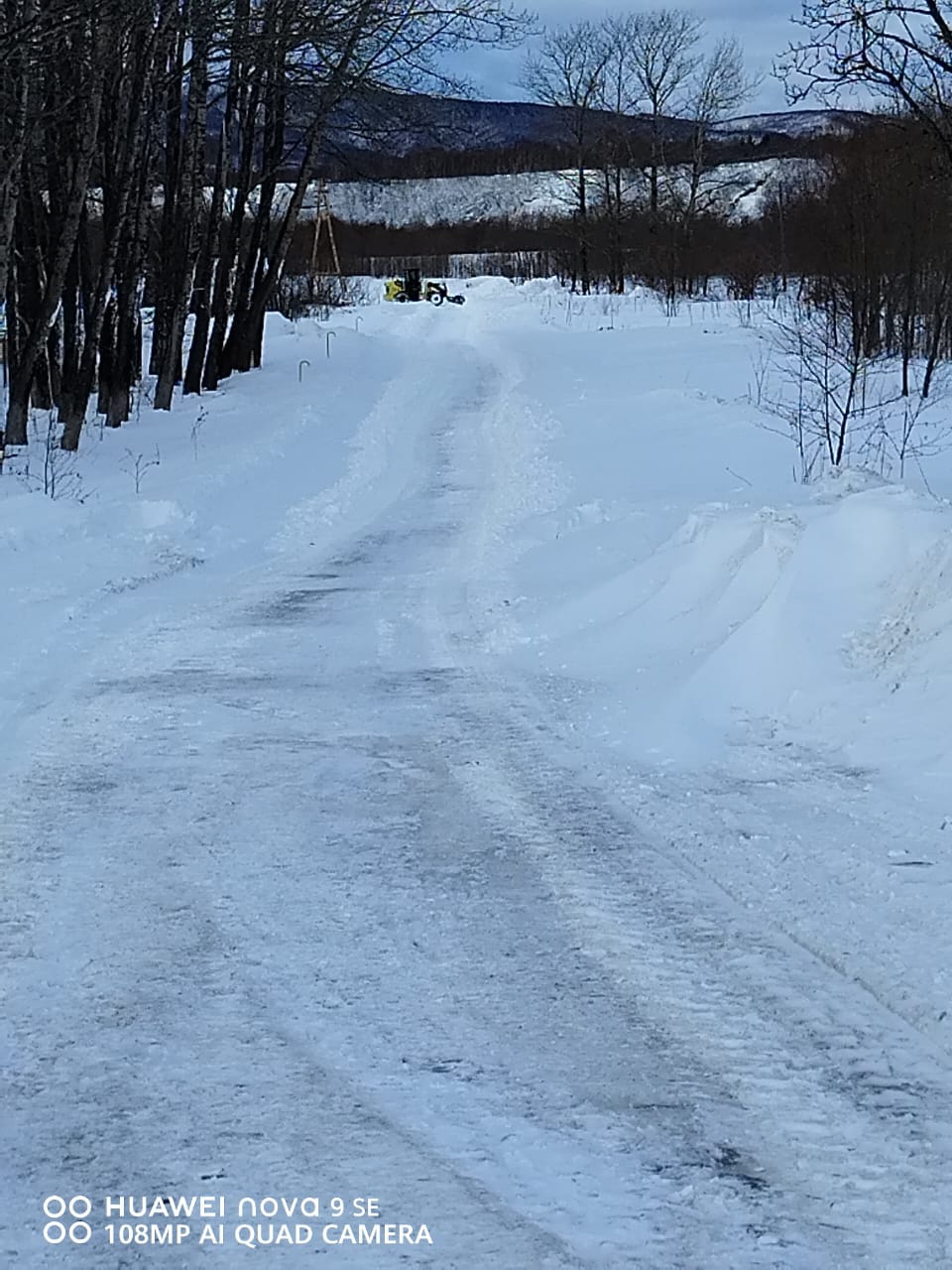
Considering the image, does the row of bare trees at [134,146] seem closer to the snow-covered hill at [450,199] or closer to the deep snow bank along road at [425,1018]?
the deep snow bank along road at [425,1018]

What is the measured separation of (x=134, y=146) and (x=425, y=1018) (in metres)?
14.6

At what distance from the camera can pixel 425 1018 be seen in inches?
148

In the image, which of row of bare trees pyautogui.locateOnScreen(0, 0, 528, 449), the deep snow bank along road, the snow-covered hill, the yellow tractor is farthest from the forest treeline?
the snow-covered hill

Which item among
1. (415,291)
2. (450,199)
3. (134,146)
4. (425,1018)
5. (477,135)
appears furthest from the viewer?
(450,199)

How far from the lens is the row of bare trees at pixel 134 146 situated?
1316cm

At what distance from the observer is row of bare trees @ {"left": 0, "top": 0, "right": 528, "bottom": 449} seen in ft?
43.2

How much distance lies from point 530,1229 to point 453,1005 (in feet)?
3.29

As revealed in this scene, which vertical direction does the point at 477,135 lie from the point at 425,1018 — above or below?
above

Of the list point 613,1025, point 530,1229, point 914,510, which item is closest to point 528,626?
point 914,510

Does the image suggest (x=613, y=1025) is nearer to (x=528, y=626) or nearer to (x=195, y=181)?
(x=528, y=626)

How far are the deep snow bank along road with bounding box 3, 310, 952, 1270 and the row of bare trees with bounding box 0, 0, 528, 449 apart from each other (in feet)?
24.9

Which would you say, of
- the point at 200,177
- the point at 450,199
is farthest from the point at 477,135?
the point at 450,199

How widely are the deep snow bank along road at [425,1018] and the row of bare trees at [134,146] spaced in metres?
7.59

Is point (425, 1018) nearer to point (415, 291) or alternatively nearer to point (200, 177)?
point (200, 177)
